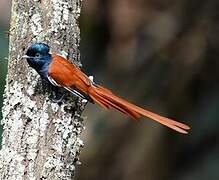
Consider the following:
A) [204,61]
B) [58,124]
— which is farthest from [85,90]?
[204,61]

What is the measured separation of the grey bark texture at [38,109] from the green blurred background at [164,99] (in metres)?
3.30

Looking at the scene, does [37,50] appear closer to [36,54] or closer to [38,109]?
[36,54]

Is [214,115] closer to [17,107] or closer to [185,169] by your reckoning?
[185,169]

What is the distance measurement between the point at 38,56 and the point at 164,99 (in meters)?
3.45

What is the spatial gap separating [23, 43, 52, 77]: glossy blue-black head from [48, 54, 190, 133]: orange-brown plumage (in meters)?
0.02

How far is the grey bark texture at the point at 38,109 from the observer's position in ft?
6.73

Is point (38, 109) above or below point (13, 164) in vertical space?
above

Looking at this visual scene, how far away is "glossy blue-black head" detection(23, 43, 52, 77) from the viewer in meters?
2.05

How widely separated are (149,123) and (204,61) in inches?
24.1

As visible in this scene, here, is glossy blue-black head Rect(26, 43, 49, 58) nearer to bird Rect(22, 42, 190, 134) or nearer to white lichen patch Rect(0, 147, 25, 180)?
bird Rect(22, 42, 190, 134)

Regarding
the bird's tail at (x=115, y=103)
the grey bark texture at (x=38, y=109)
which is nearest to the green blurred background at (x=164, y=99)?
the bird's tail at (x=115, y=103)

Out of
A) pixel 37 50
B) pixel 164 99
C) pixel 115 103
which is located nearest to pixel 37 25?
pixel 37 50

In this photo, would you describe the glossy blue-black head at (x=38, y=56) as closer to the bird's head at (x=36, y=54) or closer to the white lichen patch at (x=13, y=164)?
the bird's head at (x=36, y=54)

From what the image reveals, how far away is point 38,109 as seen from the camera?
207 centimetres
